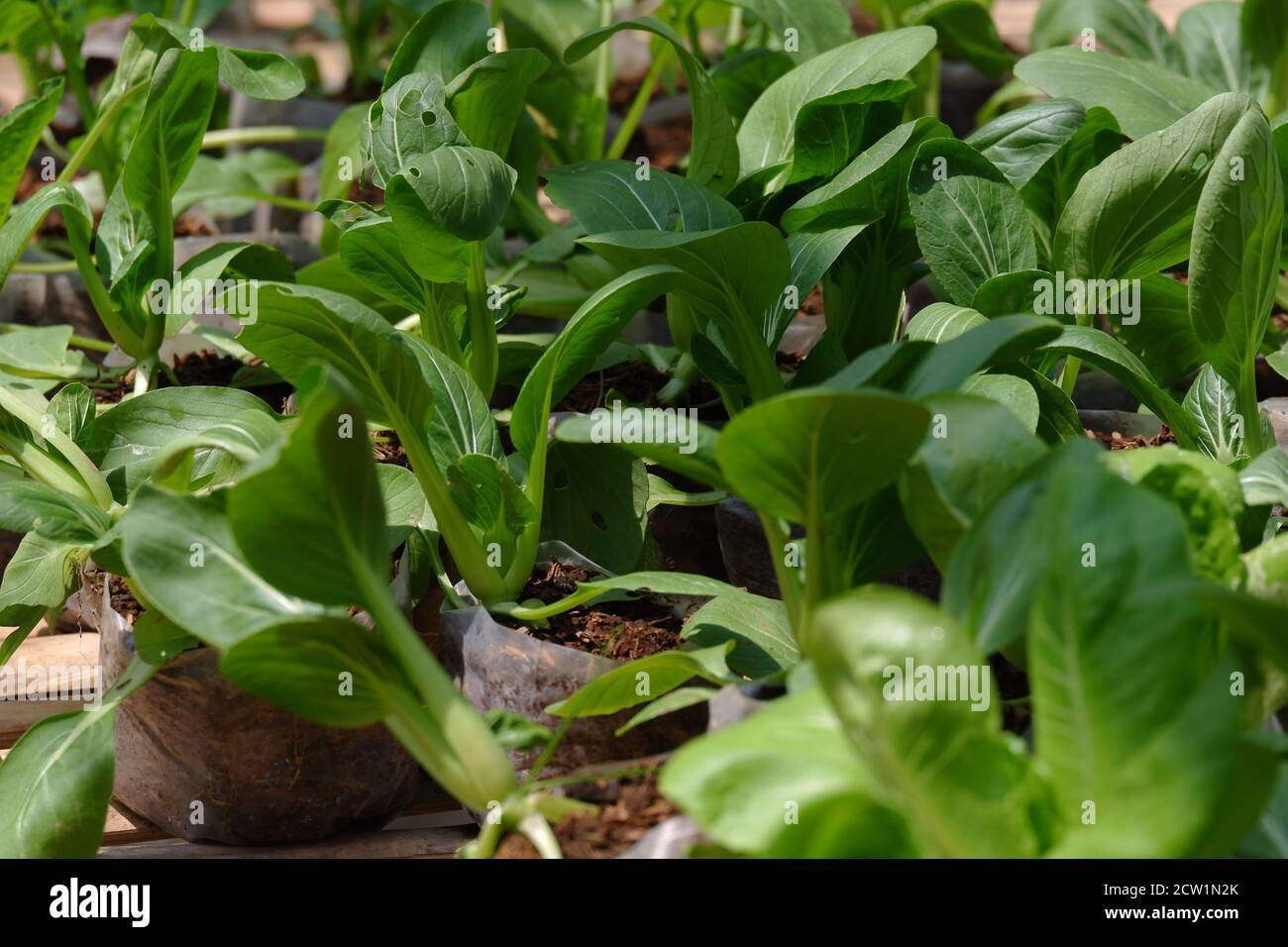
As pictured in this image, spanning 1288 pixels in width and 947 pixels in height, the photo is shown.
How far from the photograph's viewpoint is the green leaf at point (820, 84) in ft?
2.61

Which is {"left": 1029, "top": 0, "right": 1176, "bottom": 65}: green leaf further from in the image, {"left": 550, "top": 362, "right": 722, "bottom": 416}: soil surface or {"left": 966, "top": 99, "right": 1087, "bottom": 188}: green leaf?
{"left": 550, "top": 362, "right": 722, "bottom": 416}: soil surface

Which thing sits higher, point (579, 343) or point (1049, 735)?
point (579, 343)

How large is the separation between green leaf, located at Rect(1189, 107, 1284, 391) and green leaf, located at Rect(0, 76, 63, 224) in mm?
692

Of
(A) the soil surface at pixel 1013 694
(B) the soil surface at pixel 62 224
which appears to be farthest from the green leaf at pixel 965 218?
(B) the soil surface at pixel 62 224

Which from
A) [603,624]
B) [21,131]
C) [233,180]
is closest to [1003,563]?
[603,624]

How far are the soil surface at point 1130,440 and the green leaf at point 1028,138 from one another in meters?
0.16

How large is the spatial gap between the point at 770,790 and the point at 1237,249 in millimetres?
398

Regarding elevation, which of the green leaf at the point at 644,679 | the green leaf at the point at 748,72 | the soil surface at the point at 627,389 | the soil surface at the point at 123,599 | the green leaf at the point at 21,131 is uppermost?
the green leaf at the point at 748,72

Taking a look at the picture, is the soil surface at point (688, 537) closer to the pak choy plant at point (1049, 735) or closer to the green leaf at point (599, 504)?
the green leaf at point (599, 504)

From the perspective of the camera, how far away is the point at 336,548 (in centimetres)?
50

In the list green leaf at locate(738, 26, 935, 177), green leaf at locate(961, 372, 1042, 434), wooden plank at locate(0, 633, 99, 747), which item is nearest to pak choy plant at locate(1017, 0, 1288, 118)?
green leaf at locate(738, 26, 935, 177)

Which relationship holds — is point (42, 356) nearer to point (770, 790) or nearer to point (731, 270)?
point (731, 270)

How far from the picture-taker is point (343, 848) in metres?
0.68
